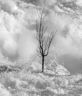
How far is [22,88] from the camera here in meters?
11.5

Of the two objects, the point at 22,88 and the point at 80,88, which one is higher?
the point at 22,88

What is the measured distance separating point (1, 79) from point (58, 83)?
3.80 m

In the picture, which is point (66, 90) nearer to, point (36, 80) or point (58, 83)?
point (58, 83)

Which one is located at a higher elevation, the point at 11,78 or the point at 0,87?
the point at 0,87

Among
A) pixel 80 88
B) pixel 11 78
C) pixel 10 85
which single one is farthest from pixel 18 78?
pixel 80 88

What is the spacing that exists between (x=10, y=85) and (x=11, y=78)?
1.05 m

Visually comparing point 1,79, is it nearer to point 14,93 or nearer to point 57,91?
point 14,93

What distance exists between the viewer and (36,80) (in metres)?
12.9

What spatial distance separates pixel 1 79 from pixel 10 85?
121 cm

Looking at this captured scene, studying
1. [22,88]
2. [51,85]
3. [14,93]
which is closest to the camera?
[14,93]

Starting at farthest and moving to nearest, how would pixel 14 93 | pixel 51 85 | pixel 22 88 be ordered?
pixel 51 85, pixel 22 88, pixel 14 93

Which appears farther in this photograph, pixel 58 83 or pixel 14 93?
pixel 58 83

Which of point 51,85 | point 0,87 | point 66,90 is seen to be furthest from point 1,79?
point 66,90

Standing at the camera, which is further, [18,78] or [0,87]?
[18,78]
